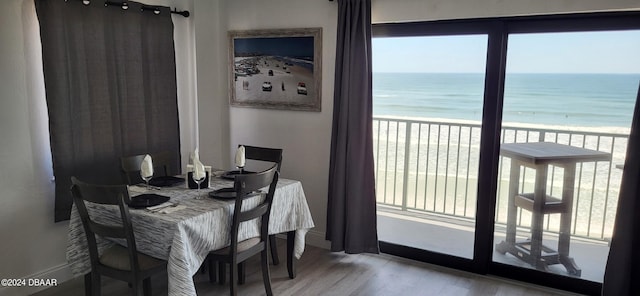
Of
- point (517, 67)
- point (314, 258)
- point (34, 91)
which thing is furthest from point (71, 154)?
point (517, 67)

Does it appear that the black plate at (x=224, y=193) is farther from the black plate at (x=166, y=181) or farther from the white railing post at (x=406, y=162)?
the white railing post at (x=406, y=162)

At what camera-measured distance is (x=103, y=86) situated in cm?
339

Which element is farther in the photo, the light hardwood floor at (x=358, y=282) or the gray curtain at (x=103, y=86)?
the light hardwood floor at (x=358, y=282)

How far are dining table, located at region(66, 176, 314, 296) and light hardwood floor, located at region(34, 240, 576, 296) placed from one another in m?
0.49

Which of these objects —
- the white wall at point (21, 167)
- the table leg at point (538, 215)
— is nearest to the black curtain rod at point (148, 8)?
the white wall at point (21, 167)

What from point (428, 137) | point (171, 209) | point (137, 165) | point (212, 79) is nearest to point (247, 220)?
point (171, 209)

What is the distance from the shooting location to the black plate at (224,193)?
112 inches

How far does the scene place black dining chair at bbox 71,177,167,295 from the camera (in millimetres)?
2375

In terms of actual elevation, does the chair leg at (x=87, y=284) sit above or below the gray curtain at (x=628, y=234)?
below

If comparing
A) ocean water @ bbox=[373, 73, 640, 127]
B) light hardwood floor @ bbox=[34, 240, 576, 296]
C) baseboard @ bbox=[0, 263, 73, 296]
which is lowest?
light hardwood floor @ bbox=[34, 240, 576, 296]

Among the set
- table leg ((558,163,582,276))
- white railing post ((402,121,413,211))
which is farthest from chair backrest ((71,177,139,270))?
table leg ((558,163,582,276))

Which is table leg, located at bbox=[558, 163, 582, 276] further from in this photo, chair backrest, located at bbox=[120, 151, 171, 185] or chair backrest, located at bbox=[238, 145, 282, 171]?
chair backrest, located at bbox=[120, 151, 171, 185]

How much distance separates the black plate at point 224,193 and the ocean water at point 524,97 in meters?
1.53

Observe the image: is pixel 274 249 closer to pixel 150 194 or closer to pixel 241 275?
pixel 241 275
